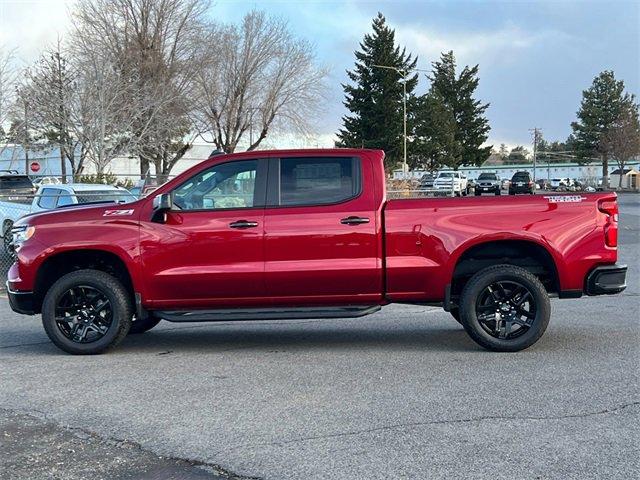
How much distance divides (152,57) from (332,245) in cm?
3389

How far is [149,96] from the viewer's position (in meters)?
33.8

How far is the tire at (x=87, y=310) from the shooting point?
698 cm

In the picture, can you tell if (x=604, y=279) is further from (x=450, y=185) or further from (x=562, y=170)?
(x=562, y=170)

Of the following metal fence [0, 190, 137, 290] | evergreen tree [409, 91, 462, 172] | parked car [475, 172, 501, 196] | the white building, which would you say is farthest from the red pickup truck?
the white building

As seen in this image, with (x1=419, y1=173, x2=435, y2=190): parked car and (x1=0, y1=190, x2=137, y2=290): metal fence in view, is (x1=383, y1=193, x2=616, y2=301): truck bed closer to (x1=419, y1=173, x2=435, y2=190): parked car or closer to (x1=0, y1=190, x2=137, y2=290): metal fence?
(x1=0, y1=190, x2=137, y2=290): metal fence

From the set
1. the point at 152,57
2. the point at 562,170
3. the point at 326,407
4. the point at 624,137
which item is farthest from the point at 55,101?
the point at 562,170

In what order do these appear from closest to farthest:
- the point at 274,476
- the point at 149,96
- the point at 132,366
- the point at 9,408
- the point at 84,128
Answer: the point at 274,476 → the point at 9,408 → the point at 132,366 → the point at 84,128 → the point at 149,96

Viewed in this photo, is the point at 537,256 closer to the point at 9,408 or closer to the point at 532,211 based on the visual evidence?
the point at 532,211

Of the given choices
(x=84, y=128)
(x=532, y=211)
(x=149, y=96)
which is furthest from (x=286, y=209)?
(x=149, y=96)

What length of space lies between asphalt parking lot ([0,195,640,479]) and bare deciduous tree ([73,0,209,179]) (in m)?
25.4

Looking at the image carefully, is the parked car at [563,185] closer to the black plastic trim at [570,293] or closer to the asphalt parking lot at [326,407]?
the black plastic trim at [570,293]

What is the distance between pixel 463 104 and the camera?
274ft

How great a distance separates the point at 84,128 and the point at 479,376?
2581 cm

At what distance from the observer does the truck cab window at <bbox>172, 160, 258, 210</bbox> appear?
7000 mm
